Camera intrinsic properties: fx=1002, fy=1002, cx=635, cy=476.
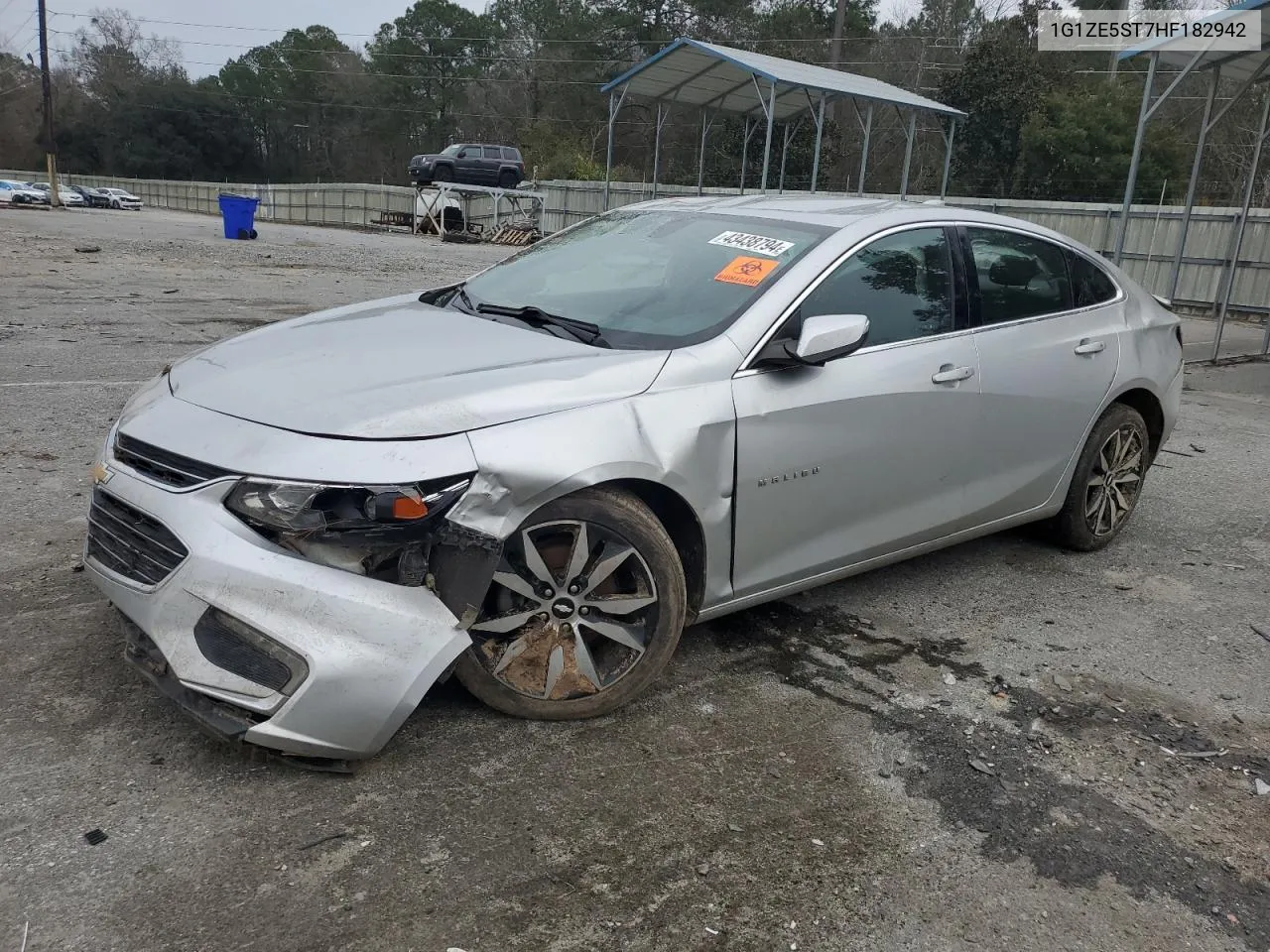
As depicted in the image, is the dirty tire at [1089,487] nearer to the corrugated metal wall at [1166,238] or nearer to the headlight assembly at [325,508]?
the headlight assembly at [325,508]

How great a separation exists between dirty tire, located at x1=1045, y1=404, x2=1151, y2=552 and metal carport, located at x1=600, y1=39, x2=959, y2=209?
47.8 feet

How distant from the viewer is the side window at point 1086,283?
468cm

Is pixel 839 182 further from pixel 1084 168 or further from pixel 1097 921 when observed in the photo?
pixel 1097 921

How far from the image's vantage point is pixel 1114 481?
4918 millimetres

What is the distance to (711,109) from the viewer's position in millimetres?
24500

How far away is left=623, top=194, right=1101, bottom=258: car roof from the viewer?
3891mm

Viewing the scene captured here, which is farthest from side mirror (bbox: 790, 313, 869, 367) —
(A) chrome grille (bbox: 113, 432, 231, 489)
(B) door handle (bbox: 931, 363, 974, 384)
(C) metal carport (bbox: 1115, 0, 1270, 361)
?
(C) metal carport (bbox: 1115, 0, 1270, 361)

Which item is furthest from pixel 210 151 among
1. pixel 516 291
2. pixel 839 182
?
pixel 516 291

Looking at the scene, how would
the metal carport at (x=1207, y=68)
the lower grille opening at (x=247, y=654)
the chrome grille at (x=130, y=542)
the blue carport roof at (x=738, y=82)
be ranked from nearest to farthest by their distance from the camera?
the lower grille opening at (x=247, y=654), the chrome grille at (x=130, y=542), the metal carport at (x=1207, y=68), the blue carport roof at (x=738, y=82)

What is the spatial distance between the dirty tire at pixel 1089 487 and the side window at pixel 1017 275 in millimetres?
628

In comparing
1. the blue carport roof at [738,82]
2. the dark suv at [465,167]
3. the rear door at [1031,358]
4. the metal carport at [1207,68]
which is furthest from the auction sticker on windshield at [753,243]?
the dark suv at [465,167]

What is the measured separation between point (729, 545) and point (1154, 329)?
9.95 ft

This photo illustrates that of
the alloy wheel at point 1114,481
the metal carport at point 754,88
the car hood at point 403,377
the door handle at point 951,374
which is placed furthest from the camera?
the metal carport at point 754,88

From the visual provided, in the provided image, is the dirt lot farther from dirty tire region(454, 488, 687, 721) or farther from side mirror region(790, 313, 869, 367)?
side mirror region(790, 313, 869, 367)
